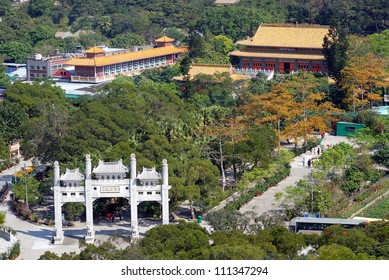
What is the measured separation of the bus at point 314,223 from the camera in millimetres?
38656

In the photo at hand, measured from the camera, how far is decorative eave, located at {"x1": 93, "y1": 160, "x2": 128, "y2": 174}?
4006 cm

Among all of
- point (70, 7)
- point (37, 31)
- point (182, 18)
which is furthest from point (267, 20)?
point (70, 7)

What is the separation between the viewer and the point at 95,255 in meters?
33.4

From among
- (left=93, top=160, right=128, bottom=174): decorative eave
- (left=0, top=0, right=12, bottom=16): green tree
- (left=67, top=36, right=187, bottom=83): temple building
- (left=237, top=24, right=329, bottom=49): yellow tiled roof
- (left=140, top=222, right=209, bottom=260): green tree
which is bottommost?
(left=0, top=0, right=12, bottom=16): green tree

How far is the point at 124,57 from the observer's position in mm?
72625

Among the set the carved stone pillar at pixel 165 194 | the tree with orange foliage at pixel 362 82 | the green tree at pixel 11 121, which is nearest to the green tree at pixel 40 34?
the tree with orange foliage at pixel 362 82

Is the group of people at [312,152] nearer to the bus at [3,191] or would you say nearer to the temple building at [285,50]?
the bus at [3,191]

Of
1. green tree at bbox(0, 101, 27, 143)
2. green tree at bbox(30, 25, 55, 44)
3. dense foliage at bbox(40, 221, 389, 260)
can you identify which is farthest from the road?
green tree at bbox(30, 25, 55, 44)

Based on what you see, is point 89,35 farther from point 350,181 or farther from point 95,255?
point 95,255

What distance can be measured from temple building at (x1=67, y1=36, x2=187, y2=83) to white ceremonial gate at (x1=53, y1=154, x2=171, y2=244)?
2987 cm

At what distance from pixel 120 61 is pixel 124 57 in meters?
0.91

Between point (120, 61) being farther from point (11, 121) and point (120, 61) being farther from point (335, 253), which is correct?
point (335, 253)

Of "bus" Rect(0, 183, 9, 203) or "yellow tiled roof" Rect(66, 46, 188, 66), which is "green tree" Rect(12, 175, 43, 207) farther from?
"yellow tiled roof" Rect(66, 46, 188, 66)

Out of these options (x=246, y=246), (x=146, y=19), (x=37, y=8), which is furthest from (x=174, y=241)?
(x=37, y=8)
